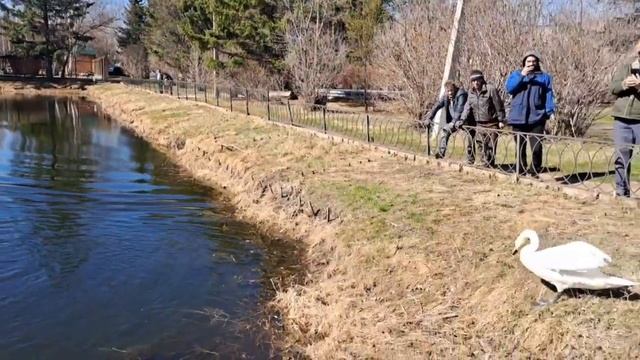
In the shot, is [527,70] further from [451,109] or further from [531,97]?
[451,109]

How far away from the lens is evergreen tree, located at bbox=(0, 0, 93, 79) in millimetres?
48500

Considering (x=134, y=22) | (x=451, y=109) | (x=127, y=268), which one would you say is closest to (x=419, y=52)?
(x=451, y=109)

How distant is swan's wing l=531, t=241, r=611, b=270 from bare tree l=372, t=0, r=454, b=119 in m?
11.4

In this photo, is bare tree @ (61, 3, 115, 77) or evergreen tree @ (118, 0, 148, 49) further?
evergreen tree @ (118, 0, 148, 49)

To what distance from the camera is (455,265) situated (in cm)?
579

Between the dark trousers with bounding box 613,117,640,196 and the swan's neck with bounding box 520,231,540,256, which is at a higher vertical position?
the dark trousers with bounding box 613,117,640,196

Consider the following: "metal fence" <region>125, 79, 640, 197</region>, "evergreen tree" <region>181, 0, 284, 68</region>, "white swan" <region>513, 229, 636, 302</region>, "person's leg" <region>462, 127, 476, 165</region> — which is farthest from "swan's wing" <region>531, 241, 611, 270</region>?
"evergreen tree" <region>181, 0, 284, 68</region>

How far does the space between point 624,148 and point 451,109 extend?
3.43 m

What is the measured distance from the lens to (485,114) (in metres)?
9.03

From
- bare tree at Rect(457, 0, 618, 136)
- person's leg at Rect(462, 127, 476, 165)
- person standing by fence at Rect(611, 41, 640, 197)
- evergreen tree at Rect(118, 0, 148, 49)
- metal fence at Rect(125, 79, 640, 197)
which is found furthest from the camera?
evergreen tree at Rect(118, 0, 148, 49)

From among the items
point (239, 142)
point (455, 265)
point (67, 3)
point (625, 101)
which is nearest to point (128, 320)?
point (455, 265)

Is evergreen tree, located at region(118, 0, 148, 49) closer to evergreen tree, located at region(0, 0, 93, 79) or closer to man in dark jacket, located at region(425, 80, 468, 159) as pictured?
evergreen tree, located at region(0, 0, 93, 79)

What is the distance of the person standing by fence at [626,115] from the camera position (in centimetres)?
653

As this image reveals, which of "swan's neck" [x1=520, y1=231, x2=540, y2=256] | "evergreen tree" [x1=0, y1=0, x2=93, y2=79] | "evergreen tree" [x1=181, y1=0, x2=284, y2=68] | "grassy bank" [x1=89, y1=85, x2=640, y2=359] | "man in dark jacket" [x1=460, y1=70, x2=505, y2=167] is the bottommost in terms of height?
"grassy bank" [x1=89, y1=85, x2=640, y2=359]
